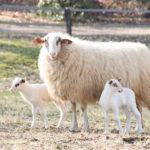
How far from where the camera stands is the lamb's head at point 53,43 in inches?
346

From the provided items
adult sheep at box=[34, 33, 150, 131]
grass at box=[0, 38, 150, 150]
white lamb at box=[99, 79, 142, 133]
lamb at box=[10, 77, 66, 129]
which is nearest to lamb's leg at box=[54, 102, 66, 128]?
lamb at box=[10, 77, 66, 129]

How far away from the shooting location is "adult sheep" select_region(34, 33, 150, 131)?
8875 millimetres

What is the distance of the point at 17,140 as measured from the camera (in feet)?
22.4

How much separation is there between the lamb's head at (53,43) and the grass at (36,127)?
1485mm

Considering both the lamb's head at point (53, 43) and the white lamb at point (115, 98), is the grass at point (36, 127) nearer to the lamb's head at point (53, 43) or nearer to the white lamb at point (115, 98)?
the white lamb at point (115, 98)

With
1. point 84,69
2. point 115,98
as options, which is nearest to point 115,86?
point 115,98

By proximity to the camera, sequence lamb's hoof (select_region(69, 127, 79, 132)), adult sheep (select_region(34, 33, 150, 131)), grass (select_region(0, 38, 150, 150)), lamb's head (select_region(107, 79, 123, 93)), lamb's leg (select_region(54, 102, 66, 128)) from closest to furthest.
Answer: grass (select_region(0, 38, 150, 150)) → lamb's head (select_region(107, 79, 123, 93)) → lamb's hoof (select_region(69, 127, 79, 132)) → adult sheep (select_region(34, 33, 150, 131)) → lamb's leg (select_region(54, 102, 66, 128))

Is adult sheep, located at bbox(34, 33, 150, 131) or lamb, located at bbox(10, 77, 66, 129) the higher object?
adult sheep, located at bbox(34, 33, 150, 131)

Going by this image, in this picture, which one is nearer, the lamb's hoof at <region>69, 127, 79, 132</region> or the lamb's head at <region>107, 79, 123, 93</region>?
the lamb's head at <region>107, 79, 123, 93</region>

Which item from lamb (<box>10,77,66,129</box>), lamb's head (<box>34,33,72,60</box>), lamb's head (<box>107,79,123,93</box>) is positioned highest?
lamb's head (<box>34,33,72,60</box>)

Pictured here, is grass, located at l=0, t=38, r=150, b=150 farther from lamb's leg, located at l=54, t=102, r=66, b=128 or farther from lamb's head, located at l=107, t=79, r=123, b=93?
lamb's head, located at l=107, t=79, r=123, b=93

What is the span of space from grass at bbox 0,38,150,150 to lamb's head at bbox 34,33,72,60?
1485 mm

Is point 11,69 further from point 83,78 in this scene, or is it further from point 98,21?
point 98,21

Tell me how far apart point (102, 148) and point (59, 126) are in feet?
9.55
